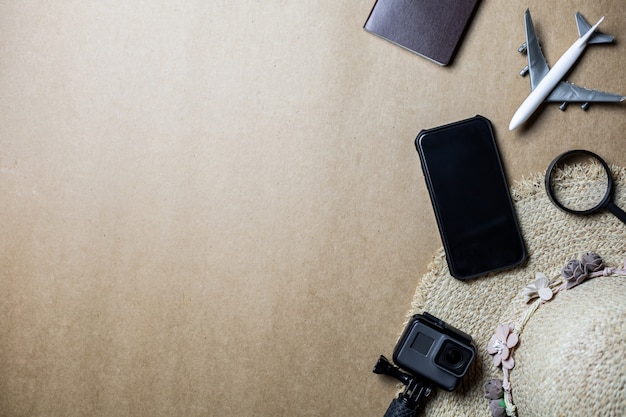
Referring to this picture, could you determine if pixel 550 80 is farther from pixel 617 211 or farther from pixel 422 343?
pixel 422 343

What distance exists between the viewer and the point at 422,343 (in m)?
0.96

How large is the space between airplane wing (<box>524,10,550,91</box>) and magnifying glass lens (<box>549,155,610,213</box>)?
0.16m

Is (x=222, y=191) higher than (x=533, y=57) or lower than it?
lower

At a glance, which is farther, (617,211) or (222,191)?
(222,191)

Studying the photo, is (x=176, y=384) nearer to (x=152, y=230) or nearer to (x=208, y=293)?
(x=208, y=293)

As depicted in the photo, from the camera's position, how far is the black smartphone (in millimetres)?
997

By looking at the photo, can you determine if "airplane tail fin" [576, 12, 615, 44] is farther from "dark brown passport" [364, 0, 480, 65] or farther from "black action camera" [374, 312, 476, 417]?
"black action camera" [374, 312, 476, 417]

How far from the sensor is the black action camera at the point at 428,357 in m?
0.94

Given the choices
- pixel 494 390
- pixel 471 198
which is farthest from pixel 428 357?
pixel 471 198

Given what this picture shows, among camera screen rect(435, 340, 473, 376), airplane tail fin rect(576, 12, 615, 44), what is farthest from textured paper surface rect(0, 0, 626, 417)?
camera screen rect(435, 340, 473, 376)

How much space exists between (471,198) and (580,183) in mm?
198

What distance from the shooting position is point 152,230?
43.3 inches

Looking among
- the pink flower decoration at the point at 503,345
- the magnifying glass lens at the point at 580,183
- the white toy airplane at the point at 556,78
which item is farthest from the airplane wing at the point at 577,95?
the pink flower decoration at the point at 503,345

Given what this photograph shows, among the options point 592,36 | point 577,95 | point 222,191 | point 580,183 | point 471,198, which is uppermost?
point 592,36
